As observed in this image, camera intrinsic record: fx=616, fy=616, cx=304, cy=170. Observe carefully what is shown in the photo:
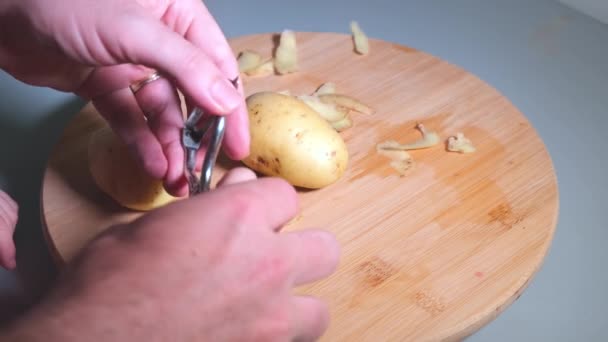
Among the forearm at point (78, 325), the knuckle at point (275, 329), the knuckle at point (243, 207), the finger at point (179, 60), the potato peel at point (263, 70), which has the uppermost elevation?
the finger at point (179, 60)

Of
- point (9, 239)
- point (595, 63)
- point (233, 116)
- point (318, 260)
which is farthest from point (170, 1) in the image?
point (595, 63)

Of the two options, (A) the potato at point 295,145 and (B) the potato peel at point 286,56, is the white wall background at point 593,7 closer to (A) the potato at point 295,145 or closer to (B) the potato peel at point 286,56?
(B) the potato peel at point 286,56

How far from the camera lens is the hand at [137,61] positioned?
0.73 metres

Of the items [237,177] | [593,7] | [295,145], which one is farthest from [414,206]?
[593,7]

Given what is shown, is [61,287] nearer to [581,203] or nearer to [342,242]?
[342,242]

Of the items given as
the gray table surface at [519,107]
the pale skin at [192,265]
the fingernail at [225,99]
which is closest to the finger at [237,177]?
the pale skin at [192,265]

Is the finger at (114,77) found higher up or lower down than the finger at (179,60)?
lower down

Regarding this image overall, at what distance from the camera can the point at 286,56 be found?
1.25 m

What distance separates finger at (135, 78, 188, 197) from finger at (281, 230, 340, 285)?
34 centimetres

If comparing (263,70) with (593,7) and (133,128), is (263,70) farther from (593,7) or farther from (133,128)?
(593,7)

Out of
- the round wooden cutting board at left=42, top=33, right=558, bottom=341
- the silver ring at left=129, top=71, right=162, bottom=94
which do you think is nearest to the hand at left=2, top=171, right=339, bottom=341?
the round wooden cutting board at left=42, top=33, right=558, bottom=341

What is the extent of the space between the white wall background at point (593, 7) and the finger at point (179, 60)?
1328 millimetres

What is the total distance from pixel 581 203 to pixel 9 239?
991mm

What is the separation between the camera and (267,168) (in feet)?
3.27
